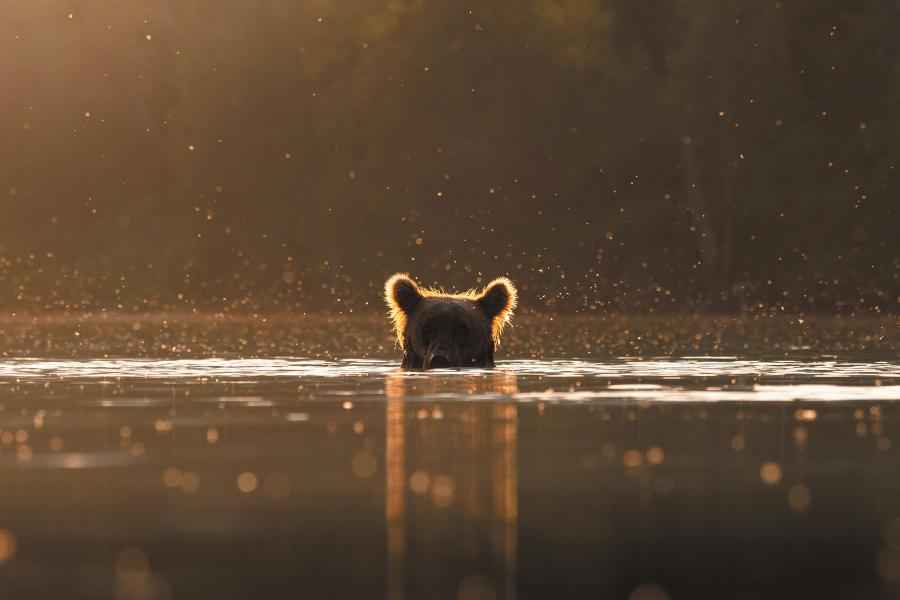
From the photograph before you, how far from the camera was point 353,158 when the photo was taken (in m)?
59.0

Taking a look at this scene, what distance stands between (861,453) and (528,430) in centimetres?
246

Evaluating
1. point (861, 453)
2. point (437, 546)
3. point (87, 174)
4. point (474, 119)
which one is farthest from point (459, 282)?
point (437, 546)

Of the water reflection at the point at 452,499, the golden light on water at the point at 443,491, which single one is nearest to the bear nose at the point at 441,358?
the water reflection at the point at 452,499

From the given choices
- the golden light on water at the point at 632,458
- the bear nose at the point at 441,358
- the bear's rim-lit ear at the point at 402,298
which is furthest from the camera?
the bear's rim-lit ear at the point at 402,298

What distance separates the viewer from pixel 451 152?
57.0 meters

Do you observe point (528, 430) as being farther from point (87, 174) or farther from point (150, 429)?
point (87, 174)

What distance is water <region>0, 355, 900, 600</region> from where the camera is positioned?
724cm

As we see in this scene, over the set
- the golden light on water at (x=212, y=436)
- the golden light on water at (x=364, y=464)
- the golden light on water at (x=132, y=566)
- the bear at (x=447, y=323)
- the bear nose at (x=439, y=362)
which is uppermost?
the bear at (x=447, y=323)

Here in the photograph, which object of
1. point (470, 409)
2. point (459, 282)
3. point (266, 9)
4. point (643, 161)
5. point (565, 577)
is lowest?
point (565, 577)

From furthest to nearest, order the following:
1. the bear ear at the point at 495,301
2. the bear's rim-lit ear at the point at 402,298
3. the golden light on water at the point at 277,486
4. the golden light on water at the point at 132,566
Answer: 1. the bear ear at the point at 495,301
2. the bear's rim-lit ear at the point at 402,298
3. the golden light on water at the point at 277,486
4. the golden light on water at the point at 132,566

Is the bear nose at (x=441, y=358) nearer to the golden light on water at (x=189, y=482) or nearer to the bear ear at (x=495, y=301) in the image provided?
the bear ear at (x=495, y=301)

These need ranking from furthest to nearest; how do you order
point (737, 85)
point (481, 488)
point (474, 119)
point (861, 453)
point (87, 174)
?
point (87, 174) → point (474, 119) → point (737, 85) → point (861, 453) → point (481, 488)

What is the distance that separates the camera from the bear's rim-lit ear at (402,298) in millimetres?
22422

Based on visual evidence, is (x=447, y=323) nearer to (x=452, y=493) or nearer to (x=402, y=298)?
(x=402, y=298)
